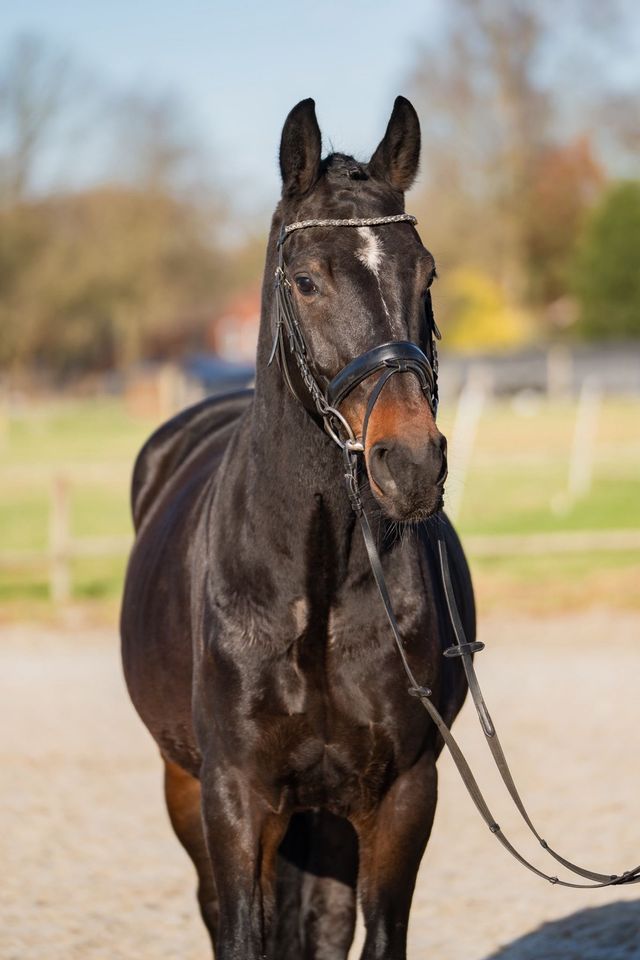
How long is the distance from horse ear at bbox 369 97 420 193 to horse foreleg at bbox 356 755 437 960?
4.42 feet

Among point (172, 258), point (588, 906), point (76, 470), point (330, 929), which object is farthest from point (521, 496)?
point (172, 258)

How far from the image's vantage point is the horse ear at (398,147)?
2877mm

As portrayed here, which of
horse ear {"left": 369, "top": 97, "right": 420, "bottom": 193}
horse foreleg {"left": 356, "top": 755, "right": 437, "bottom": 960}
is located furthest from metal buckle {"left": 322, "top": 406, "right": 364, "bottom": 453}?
horse foreleg {"left": 356, "top": 755, "right": 437, "bottom": 960}

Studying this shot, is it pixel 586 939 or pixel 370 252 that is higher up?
pixel 370 252

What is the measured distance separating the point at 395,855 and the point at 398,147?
Result: 161 cm

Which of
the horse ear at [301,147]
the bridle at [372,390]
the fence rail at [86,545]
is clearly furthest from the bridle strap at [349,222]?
the fence rail at [86,545]

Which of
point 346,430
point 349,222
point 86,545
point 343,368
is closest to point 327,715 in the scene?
point 346,430

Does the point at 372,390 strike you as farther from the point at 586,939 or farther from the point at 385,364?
the point at 586,939

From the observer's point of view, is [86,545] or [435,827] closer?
[435,827]

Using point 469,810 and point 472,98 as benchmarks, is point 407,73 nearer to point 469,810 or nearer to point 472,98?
point 472,98

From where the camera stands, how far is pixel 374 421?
242 centimetres

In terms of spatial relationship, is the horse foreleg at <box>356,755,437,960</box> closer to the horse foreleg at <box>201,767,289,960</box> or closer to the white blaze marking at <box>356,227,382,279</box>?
the horse foreleg at <box>201,767,289,960</box>

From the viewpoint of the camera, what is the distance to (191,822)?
4.06 meters

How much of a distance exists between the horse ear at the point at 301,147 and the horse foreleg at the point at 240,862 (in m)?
1.33
